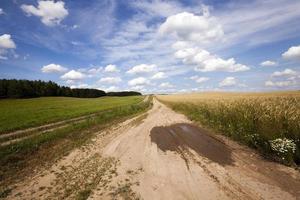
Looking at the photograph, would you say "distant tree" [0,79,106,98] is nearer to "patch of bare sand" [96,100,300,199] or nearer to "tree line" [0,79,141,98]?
"tree line" [0,79,141,98]

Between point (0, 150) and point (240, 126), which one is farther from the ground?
point (240, 126)

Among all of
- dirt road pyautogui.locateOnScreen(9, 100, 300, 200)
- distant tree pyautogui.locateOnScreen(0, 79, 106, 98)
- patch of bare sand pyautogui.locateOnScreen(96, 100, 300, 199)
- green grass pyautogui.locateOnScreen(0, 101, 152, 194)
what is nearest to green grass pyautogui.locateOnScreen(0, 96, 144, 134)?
green grass pyautogui.locateOnScreen(0, 101, 152, 194)

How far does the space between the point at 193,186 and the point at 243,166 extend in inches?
101

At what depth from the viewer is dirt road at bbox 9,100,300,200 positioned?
595 cm

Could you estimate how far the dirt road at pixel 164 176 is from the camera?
19.5ft

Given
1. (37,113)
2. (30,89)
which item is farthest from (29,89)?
(37,113)

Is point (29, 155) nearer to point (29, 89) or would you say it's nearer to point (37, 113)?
point (37, 113)

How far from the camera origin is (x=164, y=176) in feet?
23.4

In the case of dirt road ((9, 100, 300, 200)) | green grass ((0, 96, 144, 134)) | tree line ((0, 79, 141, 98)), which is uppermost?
tree line ((0, 79, 141, 98))

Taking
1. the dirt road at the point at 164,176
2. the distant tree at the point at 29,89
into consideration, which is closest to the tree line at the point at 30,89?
the distant tree at the point at 29,89

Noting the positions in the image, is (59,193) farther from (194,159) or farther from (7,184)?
(194,159)

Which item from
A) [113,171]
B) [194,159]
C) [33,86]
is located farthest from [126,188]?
[33,86]

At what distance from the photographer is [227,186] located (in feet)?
20.4

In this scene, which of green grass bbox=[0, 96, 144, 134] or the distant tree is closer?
green grass bbox=[0, 96, 144, 134]
